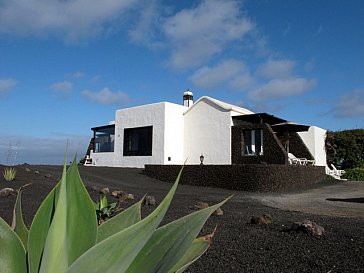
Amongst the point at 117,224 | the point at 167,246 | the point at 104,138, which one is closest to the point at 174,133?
the point at 104,138

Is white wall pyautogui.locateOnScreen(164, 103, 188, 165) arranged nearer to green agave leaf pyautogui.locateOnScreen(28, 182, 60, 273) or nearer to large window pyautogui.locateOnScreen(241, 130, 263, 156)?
large window pyautogui.locateOnScreen(241, 130, 263, 156)

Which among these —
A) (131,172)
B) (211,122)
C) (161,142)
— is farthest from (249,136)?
(131,172)

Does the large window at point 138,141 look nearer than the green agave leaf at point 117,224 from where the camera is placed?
No

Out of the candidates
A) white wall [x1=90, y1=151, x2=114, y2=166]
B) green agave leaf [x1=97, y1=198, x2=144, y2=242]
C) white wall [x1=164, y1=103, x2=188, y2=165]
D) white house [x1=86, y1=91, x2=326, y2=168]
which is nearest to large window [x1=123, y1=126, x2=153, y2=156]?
white house [x1=86, y1=91, x2=326, y2=168]

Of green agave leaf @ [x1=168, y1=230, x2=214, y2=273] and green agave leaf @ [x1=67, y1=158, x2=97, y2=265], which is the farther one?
green agave leaf @ [x1=168, y1=230, x2=214, y2=273]

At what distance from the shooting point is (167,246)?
97 cm

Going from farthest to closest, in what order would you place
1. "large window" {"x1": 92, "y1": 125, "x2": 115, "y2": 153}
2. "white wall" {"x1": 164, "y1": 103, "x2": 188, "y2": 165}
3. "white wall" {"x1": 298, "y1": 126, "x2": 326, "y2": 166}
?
"large window" {"x1": 92, "y1": 125, "x2": 115, "y2": 153}, "white wall" {"x1": 298, "y1": 126, "x2": 326, "y2": 166}, "white wall" {"x1": 164, "y1": 103, "x2": 188, "y2": 165}

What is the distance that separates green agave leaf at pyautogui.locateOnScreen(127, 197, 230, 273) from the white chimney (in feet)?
69.3

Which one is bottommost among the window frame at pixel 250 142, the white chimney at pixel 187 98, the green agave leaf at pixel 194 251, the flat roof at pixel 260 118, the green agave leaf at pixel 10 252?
the green agave leaf at pixel 194 251

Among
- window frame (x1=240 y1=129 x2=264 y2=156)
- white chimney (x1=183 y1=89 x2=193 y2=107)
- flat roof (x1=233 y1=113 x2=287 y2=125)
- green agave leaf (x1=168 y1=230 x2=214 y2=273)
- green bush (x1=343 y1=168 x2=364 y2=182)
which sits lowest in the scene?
green agave leaf (x1=168 y1=230 x2=214 y2=273)

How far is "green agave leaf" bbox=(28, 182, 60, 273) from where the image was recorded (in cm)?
93

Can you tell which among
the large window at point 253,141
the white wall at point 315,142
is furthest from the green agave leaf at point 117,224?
the white wall at point 315,142

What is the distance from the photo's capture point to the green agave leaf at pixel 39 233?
935 mm

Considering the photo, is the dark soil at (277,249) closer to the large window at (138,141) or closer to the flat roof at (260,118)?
the flat roof at (260,118)
